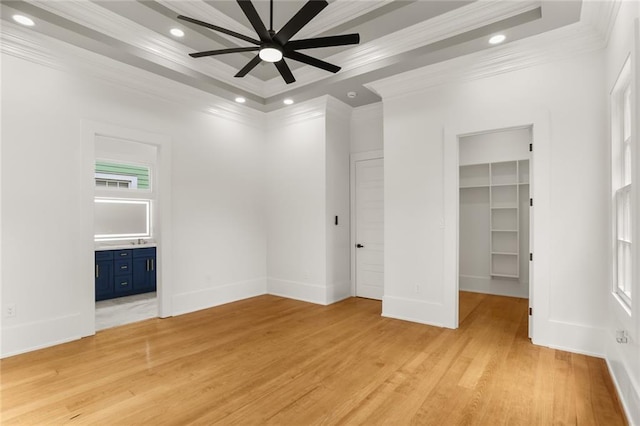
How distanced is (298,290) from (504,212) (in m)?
3.86

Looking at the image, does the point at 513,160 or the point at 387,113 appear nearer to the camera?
the point at 387,113

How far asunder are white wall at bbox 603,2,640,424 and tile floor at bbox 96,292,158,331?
16.5 feet

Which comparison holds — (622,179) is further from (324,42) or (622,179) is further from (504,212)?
(504,212)

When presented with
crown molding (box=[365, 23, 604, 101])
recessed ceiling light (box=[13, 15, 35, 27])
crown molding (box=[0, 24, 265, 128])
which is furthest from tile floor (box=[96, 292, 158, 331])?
crown molding (box=[365, 23, 604, 101])

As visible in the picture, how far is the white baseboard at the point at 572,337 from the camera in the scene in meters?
3.16

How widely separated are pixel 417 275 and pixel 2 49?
16.8 feet

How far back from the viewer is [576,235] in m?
3.27

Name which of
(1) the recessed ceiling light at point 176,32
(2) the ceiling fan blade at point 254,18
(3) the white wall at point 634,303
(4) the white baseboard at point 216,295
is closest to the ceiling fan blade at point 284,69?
(2) the ceiling fan blade at point 254,18

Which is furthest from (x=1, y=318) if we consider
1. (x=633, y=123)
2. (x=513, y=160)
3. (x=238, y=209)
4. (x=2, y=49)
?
(x=513, y=160)

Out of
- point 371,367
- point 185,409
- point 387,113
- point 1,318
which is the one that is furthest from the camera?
point 387,113

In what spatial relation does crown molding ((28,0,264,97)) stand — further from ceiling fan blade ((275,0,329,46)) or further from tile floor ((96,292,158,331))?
tile floor ((96,292,158,331))

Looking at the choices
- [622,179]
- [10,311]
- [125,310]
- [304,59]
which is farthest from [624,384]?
[125,310]

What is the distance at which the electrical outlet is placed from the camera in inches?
126

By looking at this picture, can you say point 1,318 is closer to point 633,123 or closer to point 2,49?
point 2,49
